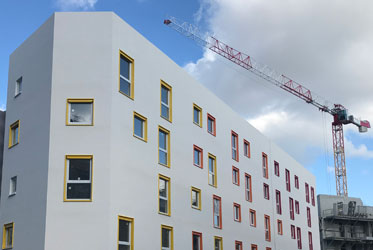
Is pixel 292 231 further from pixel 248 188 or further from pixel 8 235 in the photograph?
pixel 8 235

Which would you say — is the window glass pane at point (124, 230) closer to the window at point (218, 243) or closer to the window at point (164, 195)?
the window at point (164, 195)

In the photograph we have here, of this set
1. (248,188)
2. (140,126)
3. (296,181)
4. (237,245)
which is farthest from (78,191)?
(296,181)

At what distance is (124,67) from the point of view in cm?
2647

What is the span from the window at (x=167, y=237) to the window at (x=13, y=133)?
877 cm

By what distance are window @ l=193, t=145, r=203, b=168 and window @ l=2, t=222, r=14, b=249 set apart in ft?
38.7

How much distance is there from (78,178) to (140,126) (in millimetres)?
4897

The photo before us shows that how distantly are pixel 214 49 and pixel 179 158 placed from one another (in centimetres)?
5306

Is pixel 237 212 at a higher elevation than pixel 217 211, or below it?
higher

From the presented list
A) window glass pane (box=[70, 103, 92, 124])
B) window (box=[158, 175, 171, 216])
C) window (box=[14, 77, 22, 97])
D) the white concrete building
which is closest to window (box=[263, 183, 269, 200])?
the white concrete building

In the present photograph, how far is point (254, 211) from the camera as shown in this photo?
40625 mm

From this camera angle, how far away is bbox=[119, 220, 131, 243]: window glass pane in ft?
78.5

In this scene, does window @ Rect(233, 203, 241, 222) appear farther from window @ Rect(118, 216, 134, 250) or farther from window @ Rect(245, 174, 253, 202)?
window @ Rect(118, 216, 134, 250)

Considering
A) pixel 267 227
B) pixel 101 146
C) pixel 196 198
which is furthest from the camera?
pixel 267 227

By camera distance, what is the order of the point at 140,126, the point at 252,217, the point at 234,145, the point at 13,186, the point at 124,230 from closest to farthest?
1. the point at 124,230
2. the point at 13,186
3. the point at 140,126
4. the point at 234,145
5. the point at 252,217
